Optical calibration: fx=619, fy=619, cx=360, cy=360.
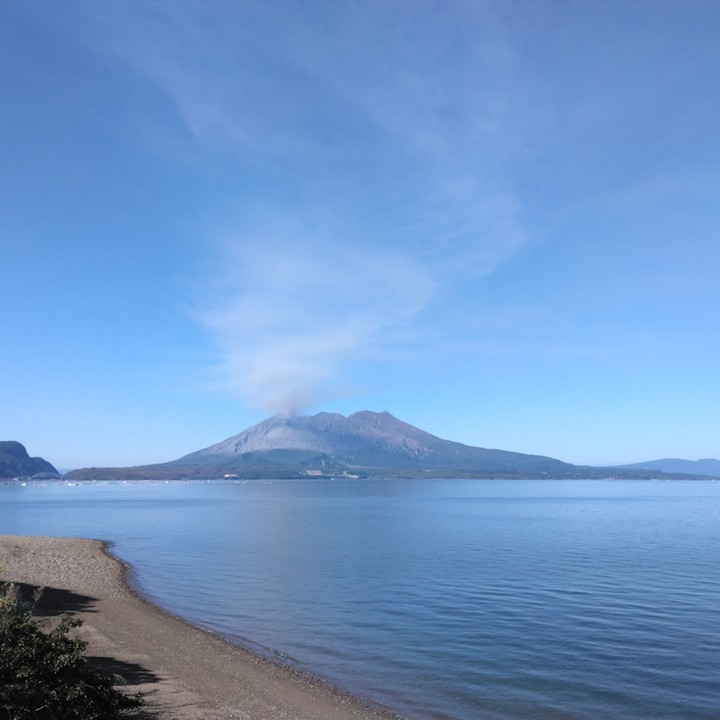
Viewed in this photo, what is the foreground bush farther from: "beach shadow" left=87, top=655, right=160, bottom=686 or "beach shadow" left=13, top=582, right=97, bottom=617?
"beach shadow" left=13, top=582, right=97, bottom=617

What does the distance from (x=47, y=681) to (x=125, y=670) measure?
28.5ft

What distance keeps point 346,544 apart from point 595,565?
25539 mm

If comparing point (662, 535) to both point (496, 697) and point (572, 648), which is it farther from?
point (496, 697)

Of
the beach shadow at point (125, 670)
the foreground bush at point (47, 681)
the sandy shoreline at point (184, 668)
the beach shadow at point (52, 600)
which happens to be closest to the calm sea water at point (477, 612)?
the sandy shoreline at point (184, 668)

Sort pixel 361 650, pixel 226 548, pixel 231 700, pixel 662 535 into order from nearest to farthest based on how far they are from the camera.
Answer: pixel 231 700, pixel 361 650, pixel 226 548, pixel 662 535

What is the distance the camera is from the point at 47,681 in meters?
11.9

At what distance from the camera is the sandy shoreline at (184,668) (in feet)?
55.6

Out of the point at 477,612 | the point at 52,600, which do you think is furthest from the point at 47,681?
the point at 477,612

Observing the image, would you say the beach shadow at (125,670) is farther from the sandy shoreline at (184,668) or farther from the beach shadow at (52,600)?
the beach shadow at (52,600)

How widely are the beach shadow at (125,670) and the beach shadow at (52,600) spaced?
869 cm

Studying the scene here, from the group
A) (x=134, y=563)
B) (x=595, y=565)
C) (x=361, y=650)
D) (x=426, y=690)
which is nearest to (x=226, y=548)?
(x=134, y=563)

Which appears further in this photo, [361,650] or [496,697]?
[361,650]

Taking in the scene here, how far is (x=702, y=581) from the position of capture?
129 ft

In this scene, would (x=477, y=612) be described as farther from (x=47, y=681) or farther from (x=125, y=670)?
(x=47, y=681)
